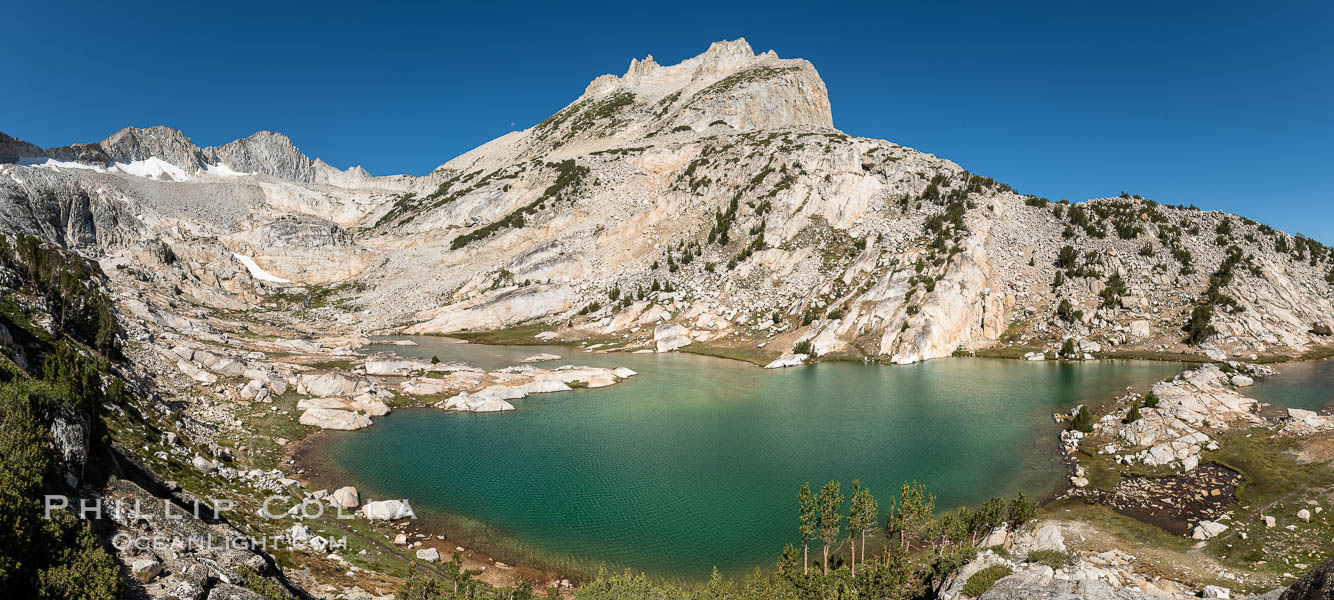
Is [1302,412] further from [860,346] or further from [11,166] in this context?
[11,166]

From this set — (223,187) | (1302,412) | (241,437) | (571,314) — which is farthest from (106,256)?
(1302,412)

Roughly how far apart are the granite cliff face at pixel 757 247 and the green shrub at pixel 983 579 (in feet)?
235

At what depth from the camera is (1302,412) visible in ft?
139

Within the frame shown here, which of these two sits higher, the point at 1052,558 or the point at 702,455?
the point at 1052,558

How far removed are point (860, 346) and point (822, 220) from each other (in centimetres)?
4483

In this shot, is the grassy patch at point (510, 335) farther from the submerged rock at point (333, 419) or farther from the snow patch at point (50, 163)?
the snow patch at point (50, 163)

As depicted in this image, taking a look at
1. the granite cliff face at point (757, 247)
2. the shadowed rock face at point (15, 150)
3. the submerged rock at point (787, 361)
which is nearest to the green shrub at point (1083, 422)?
the granite cliff face at point (757, 247)

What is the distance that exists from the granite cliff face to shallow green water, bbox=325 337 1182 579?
25102 millimetres

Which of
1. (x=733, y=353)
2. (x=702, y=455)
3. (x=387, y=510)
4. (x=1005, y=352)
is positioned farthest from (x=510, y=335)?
(x=1005, y=352)

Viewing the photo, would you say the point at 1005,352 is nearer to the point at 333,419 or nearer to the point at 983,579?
the point at 983,579

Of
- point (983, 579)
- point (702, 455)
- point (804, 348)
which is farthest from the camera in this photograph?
point (804, 348)

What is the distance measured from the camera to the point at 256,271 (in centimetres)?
16438

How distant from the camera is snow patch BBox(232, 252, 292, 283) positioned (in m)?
163

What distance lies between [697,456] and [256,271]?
180 m
